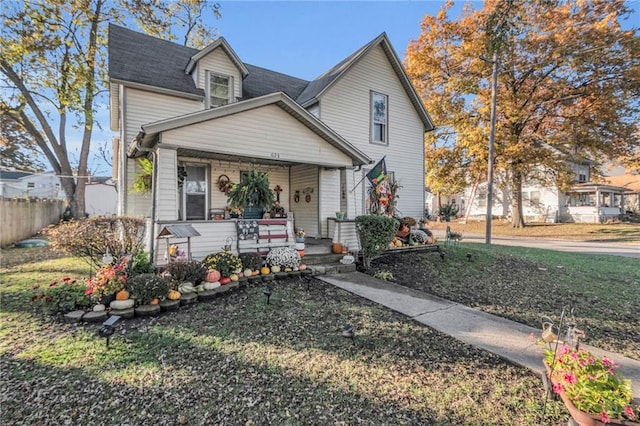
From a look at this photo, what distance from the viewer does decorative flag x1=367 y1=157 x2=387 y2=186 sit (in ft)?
29.6

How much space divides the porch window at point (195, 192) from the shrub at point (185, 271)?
4.33 meters

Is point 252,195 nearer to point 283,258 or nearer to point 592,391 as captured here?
point 283,258

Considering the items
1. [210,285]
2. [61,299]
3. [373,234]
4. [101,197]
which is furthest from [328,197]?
[101,197]

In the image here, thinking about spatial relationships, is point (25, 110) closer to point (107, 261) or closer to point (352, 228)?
point (107, 261)

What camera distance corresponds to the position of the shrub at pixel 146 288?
15.3 ft

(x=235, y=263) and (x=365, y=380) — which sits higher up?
(x=235, y=263)

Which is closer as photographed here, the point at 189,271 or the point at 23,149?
the point at 189,271

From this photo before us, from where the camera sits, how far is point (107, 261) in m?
5.04

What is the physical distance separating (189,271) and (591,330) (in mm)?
6656

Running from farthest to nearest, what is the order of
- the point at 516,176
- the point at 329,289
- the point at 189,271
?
the point at 516,176, the point at 329,289, the point at 189,271

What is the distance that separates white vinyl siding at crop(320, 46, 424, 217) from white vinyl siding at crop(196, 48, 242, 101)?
122 inches

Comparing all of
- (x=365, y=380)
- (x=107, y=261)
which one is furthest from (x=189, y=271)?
(x=365, y=380)

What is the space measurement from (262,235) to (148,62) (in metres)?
7.38

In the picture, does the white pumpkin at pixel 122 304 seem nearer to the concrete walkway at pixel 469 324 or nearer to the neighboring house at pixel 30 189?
the concrete walkway at pixel 469 324
